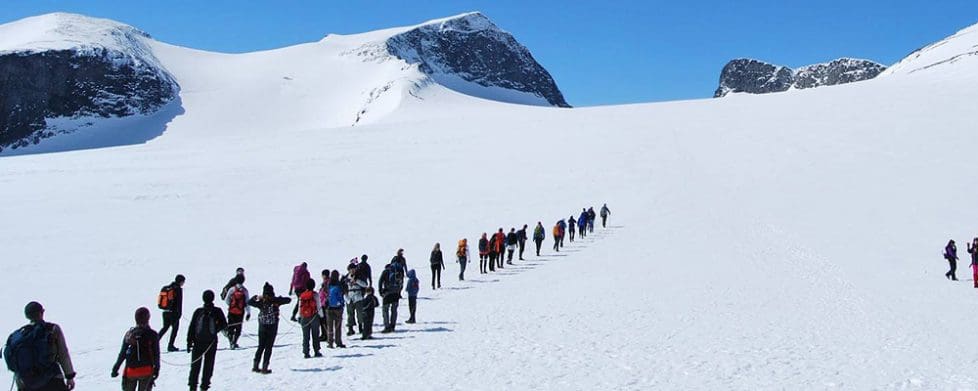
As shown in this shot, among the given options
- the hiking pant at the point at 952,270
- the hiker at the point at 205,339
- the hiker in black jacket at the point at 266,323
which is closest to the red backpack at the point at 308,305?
the hiker in black jacket at the point at 266,323

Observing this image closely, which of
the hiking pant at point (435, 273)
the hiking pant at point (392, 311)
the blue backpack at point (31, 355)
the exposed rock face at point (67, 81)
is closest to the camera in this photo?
the blue backpack at point (31, 355)

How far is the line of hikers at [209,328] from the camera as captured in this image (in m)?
6.83

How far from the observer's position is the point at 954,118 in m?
50.4

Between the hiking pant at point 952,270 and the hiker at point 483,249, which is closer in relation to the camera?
the hiking pant at point 952,270

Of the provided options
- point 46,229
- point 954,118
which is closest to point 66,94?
point 46,229

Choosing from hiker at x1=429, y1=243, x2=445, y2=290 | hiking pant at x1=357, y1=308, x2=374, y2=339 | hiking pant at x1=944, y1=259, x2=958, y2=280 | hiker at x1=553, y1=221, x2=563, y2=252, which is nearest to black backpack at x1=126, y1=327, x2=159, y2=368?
hiking pant at x1=357, y1=308, x2=374, y2=339

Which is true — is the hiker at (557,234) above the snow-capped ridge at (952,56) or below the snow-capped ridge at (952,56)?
below

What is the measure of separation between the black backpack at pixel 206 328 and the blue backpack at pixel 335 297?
3.09m

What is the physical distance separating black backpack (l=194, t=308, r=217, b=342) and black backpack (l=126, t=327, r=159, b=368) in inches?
53.4

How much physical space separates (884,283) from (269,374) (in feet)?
50.8

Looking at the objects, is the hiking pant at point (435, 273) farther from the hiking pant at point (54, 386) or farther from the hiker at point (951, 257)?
the hiker at point (951, 257)

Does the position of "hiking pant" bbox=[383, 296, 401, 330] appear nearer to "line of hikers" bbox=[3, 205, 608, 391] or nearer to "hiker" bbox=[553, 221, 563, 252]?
"line of hikers" bbox=[3, 205, 608, 391]

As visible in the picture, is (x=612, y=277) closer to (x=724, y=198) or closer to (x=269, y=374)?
(x=269, y=374)

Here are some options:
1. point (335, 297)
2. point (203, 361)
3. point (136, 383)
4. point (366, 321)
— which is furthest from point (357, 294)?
point (136, 383)
